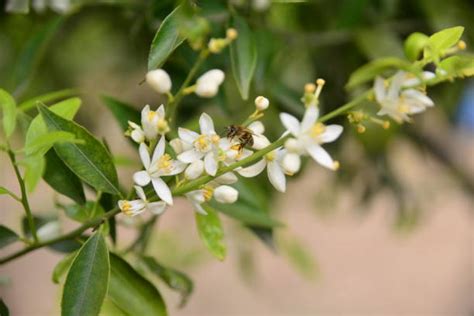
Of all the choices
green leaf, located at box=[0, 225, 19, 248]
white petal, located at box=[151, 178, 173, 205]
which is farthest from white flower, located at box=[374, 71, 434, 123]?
green leaf, located at box=[0, 225, 19, 248]

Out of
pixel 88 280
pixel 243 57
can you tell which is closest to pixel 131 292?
pixel 88 280

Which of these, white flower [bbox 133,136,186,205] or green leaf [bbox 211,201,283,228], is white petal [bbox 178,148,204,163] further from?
green leaf [bbox 211,201,283,228]

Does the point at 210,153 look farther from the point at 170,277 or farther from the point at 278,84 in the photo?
the point at 278,84

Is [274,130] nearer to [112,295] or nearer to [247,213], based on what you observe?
[247,213]

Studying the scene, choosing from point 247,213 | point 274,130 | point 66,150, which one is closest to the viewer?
point 66,150

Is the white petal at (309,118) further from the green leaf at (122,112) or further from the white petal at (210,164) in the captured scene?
the green leaf at (122,112)

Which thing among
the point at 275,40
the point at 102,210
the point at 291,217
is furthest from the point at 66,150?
the point at 291,217

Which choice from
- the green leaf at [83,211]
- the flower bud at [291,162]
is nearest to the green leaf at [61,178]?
the green leaf at [83,211]
